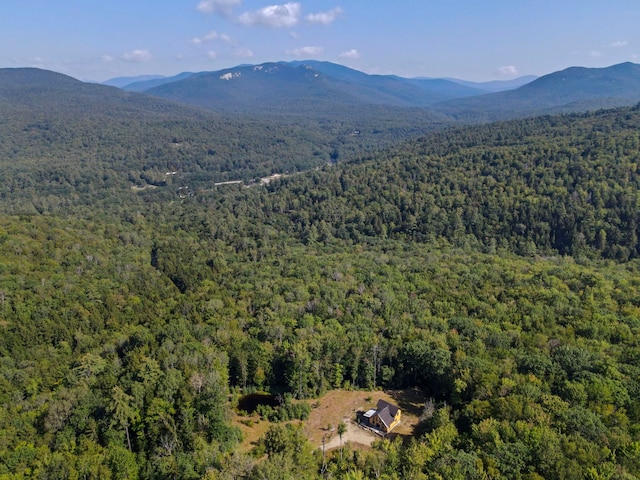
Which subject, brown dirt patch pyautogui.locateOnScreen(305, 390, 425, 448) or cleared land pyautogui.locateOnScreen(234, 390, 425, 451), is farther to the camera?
brown dirt patch pyautogui.locateOnScreen(305, 390, 425, 448)

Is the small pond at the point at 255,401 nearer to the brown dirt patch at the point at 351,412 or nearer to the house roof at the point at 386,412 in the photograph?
the brown dirt patch at the point at 351,412

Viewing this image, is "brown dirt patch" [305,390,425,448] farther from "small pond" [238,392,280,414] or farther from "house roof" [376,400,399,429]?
"small pond" [238,392,280,414]

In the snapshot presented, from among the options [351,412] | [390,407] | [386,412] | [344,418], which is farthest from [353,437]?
[390,407]

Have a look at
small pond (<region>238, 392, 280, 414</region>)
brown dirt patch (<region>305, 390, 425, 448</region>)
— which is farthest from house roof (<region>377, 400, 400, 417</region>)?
small pond (<region>238, 392, 280, 414</region>)

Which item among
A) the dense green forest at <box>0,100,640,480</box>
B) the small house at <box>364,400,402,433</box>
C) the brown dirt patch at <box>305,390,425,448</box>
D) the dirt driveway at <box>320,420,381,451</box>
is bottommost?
the brown dirt patch at <box>305,390,425,448</box>

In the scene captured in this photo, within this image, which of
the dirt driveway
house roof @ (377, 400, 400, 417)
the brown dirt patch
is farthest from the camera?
house roof @ (377, 400, 400, 417)

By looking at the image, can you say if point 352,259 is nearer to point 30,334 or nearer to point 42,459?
point 30,334

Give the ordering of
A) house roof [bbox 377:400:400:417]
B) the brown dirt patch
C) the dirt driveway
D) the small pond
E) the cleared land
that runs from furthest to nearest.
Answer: the small pond
house roof [bbox 377:400:400:417]
the brown dirt patch
the cleared land
the dirt driveway

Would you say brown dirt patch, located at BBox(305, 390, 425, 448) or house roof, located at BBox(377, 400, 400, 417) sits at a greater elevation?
house roof, located at BBox(377, 400, 400, 417)

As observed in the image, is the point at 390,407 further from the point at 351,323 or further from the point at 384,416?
the point at 351,323
